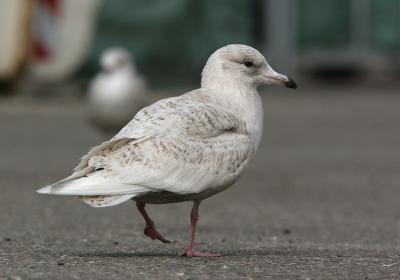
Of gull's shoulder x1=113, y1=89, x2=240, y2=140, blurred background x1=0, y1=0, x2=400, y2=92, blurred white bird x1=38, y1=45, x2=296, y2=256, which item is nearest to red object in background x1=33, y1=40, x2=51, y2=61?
blurred background x1=0, y1=0, x2=400, y2=92

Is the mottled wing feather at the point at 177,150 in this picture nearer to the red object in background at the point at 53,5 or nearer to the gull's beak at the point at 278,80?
the gull's beak at the point at 278,80

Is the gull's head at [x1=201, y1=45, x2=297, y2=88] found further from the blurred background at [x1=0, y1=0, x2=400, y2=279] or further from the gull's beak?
the blurred background at [x1=0, y1=0, x2=400, y2=279]

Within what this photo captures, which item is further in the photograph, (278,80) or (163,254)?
(278,80)

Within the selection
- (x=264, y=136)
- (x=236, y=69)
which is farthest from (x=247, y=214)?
(x=264, y=136)

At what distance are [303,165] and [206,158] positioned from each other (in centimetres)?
691

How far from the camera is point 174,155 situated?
239 inches

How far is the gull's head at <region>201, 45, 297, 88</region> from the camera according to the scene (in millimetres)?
6754

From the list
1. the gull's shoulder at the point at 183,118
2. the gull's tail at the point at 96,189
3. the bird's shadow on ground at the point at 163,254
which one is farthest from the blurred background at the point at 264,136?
the gull's shoulder at the point at 183,118

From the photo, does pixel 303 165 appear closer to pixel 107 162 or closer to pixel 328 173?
pixel 328 173

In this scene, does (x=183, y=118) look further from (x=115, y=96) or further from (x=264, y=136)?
(x=264, y=136)

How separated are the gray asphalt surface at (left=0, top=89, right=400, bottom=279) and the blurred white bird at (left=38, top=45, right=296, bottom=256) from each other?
35 cm

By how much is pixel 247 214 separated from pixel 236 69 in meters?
2.70

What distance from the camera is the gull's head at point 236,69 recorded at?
6.75m

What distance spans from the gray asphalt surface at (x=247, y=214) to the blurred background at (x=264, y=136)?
0.02 m
